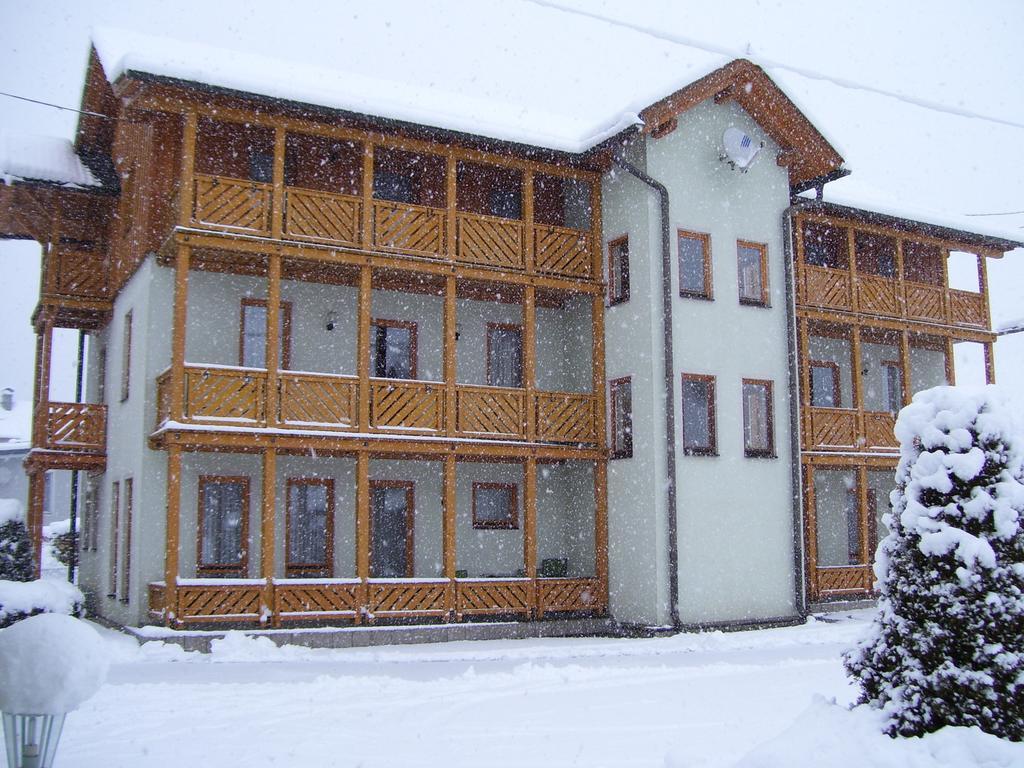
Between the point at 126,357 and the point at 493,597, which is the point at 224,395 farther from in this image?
the point at 493,597

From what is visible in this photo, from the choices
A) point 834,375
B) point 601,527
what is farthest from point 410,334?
point 834,375

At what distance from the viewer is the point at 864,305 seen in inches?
954

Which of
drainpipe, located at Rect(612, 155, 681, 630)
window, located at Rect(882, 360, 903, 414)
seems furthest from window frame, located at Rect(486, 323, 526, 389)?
window, located at Rect(882, 360, 903, 414)

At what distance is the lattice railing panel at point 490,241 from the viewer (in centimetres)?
1977

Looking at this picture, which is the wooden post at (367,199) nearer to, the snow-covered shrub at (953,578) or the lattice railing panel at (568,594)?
the lattice railing panel at (568,594)

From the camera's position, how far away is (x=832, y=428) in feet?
75.2

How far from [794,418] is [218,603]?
11.8 meters

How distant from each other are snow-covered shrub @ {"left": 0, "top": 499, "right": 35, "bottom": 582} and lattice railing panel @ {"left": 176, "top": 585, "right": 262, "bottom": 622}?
15.1ft

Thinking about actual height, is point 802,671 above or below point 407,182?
below

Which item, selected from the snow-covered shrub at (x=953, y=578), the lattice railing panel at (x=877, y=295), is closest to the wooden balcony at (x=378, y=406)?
the lattice railing panel at (x=877, y=295)

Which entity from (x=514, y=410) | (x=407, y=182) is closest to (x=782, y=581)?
(x=514, y=410)

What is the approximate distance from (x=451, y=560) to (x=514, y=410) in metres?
3.13

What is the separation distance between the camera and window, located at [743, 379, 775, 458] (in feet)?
69.0

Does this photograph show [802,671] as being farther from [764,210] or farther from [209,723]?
[764,210]
